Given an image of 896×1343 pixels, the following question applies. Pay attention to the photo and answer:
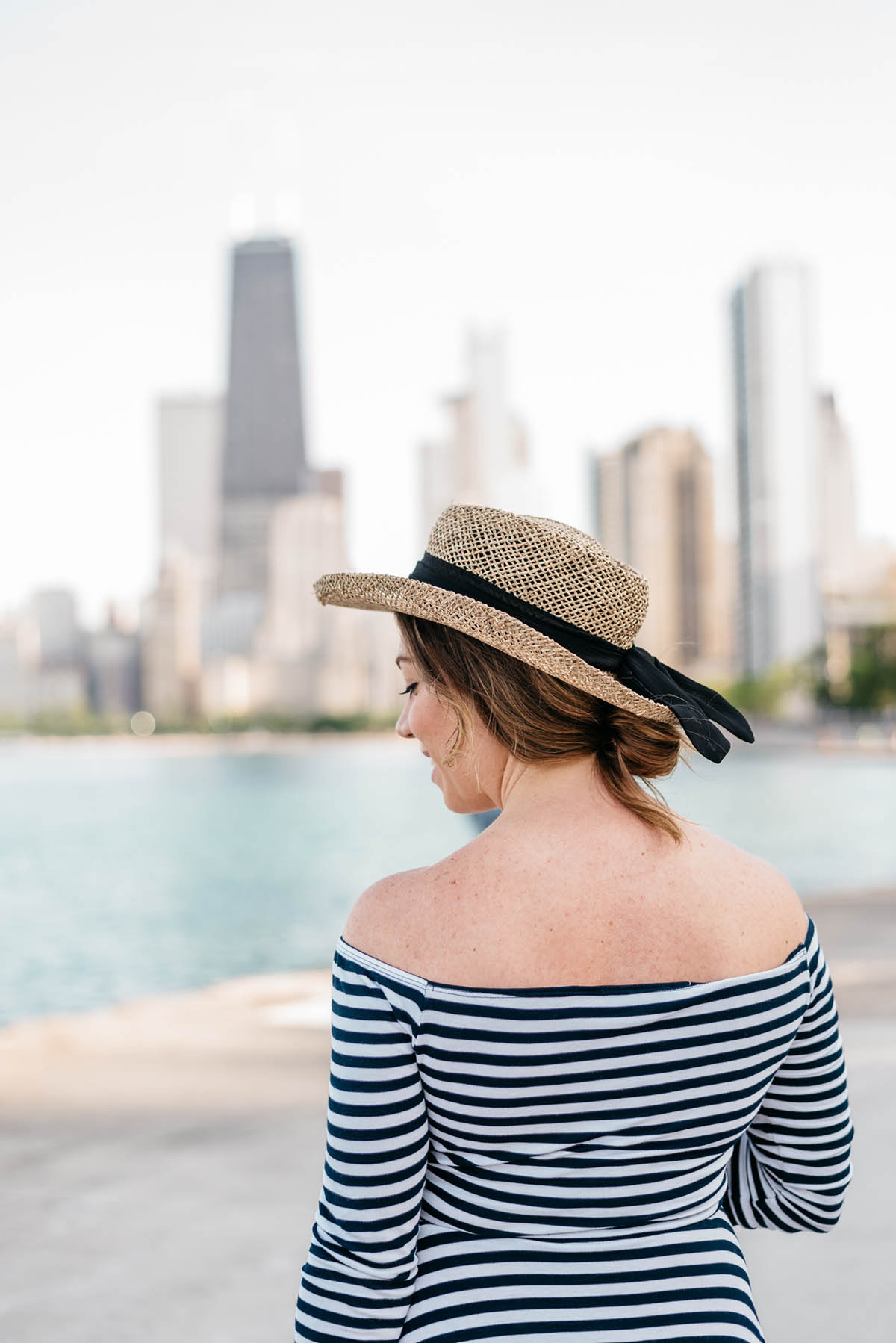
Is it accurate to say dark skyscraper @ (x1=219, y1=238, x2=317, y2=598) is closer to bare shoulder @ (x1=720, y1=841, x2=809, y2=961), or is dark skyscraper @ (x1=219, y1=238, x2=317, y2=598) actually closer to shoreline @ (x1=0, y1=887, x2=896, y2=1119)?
shoreline @ (x1=0, y1=887, x2=896, y2=1119)

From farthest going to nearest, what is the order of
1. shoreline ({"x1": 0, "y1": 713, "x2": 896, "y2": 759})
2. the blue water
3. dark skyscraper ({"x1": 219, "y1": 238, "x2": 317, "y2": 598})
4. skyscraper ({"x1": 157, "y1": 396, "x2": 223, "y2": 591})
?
skyscraper ({"x1": 157, "y1": 396, "x2": 223, "y2": 591}) < dark skyscraper ({"x1": 219, "y1": 238, "x2": 317, "y2": 598}) < shoreline ({"x1": 0, "y1": 713, "x2": 896, "y2": 759}) < the blue water

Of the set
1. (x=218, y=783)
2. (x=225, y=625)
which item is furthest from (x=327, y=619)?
(x=218, y=783)

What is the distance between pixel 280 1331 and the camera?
2.69 meters

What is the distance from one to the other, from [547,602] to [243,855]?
108 feet

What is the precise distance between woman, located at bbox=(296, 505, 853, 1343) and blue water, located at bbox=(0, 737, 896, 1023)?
204mm

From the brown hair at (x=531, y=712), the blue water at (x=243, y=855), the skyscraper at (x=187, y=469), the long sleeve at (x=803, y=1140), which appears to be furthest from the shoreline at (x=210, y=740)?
the brown hair at (x=531, y=712)

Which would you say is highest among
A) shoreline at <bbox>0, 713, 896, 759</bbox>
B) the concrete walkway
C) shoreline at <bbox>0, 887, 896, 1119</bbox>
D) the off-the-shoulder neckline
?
the off-the-shoulder neckline

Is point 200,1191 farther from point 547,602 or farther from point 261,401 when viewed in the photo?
point 261,401

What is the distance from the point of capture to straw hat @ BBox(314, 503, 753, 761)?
106 cm

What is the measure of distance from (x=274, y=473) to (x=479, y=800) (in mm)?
150366

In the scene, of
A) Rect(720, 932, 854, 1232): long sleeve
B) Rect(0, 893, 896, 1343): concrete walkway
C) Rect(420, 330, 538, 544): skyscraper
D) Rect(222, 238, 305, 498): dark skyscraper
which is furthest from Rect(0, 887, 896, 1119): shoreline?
Rect(420, 330, 538, 544): skyscraper

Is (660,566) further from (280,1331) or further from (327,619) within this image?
(280,1331)

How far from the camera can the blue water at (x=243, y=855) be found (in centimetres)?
1634

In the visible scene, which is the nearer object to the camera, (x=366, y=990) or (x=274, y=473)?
(x=366, y=990)
